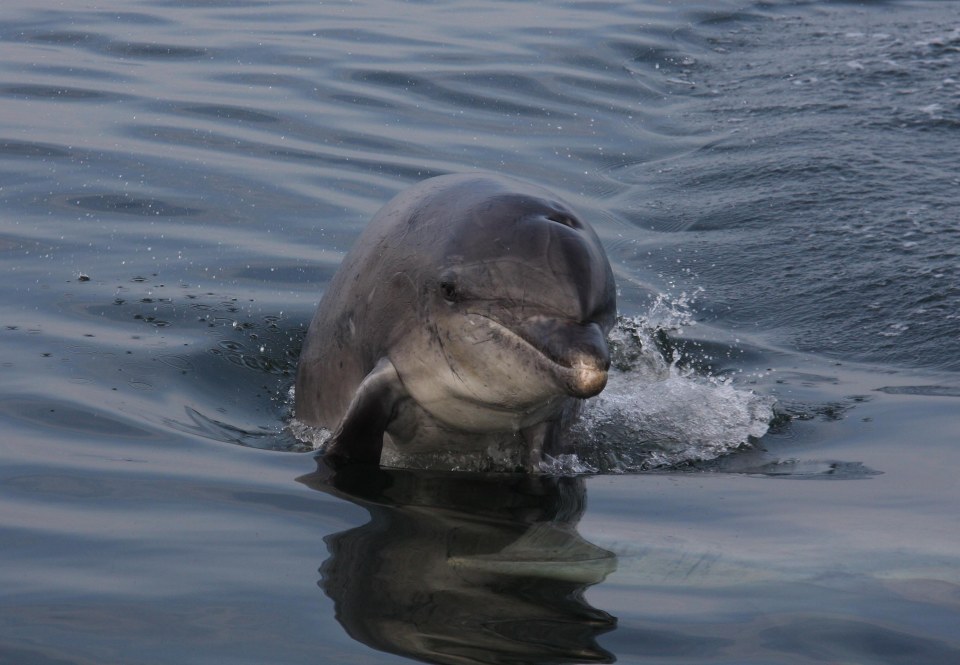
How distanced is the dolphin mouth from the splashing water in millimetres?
1099

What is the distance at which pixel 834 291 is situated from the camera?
35.4 ft

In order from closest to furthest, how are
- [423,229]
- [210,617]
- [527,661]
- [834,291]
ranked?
1. [527,661]
2. [210,617]
3. [423,229]
4. [834,291]

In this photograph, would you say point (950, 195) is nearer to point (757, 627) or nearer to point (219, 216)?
point (219, 216)

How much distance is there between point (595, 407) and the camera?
835cm

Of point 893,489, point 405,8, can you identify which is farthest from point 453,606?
point 405,8

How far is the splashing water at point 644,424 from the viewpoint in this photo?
23.8 feet

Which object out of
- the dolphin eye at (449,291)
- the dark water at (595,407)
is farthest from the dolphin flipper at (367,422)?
the dolphin eye at (449,291)

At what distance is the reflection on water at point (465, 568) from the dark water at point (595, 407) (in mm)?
20

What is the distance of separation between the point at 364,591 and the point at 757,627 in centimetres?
136

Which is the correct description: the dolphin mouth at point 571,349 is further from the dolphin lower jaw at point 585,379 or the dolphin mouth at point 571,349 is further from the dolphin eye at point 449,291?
the dolphin eye at point 449,291

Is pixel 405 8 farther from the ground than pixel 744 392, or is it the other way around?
pixel 405 8

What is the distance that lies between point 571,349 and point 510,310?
0.44 metres

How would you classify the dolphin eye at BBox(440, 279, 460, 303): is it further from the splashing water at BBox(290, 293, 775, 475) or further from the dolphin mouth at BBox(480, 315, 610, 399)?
the splashing water at BBox(290, 293, 775, 475)

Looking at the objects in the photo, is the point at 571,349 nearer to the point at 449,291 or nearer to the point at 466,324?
the point at 466,324
